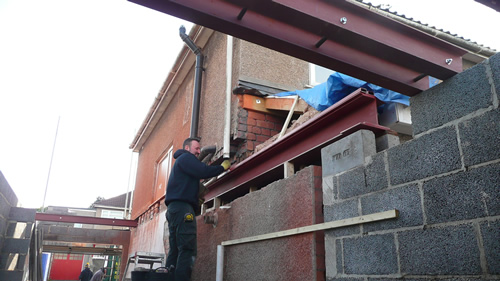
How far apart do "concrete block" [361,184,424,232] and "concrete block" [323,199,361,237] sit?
3.9 inches

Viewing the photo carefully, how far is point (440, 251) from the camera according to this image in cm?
244

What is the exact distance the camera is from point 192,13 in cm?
246

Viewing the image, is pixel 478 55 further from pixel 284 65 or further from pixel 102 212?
pixel 102 212

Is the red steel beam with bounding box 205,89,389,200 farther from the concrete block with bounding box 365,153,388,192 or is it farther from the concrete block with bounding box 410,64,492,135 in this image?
the concrete block with bounding box 410,64,492,135

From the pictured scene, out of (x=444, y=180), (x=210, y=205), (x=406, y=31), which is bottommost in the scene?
(x=444, y=180)

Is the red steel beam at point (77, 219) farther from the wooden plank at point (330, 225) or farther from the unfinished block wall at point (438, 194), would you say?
the unfinished block wall at point (438, 194)

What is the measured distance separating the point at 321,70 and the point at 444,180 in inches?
230

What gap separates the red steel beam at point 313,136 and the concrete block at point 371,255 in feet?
3.13

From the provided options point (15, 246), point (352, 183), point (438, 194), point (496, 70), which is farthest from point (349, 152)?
point (15, 246)

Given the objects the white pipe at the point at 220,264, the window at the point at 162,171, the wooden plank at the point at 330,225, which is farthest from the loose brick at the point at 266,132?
the window at the point at 162,171

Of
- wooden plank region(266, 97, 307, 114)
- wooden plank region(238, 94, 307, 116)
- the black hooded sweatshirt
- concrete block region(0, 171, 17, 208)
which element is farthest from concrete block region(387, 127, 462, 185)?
concrete block region(0, 171, 17, 208)

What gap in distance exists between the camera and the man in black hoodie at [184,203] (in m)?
5.19

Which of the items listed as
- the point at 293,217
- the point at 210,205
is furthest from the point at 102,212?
the point at 293,217

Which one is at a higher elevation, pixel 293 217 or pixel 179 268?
pixel 293 217
